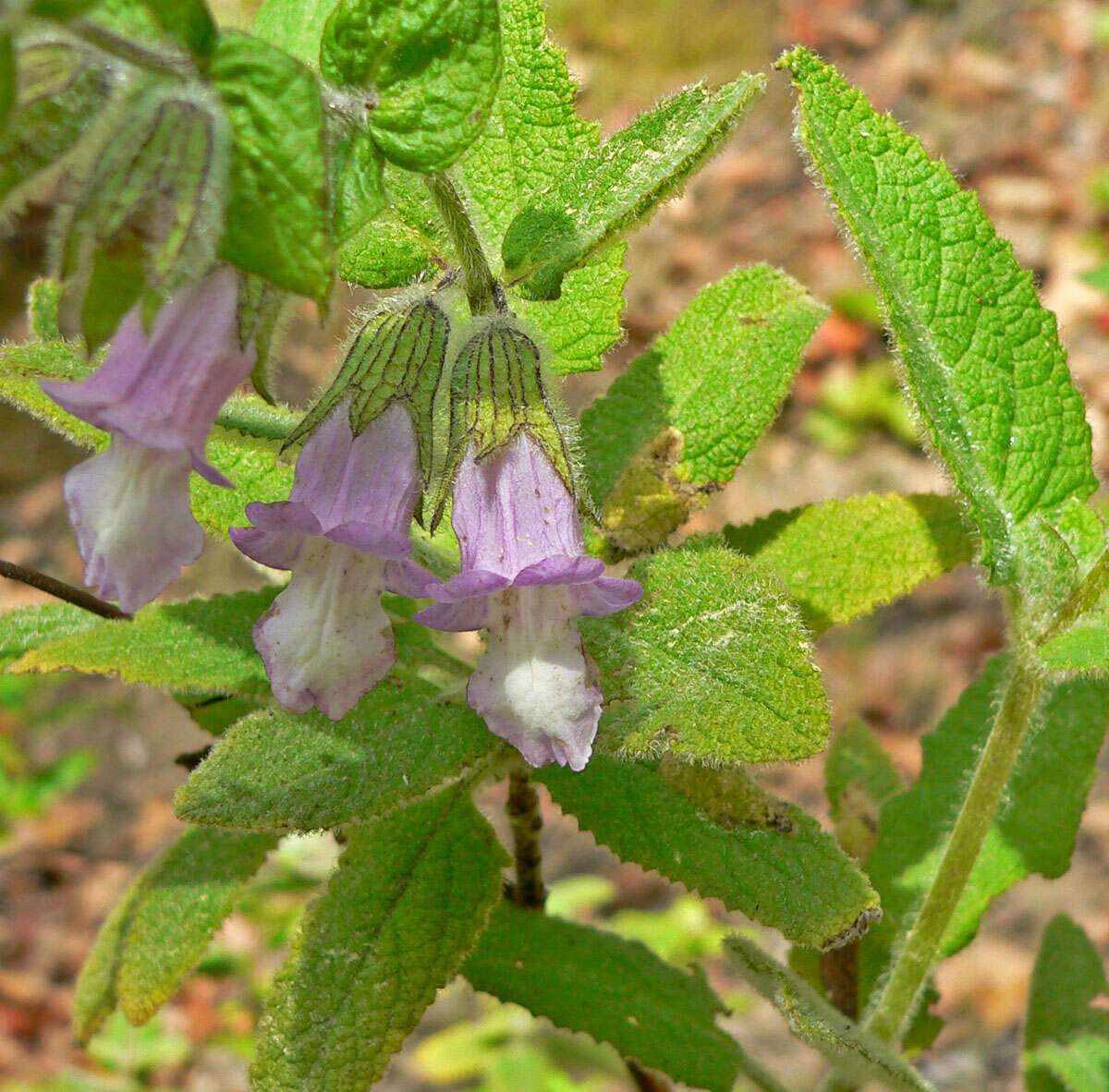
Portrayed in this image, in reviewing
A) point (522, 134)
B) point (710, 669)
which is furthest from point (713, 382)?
point (710, 669)

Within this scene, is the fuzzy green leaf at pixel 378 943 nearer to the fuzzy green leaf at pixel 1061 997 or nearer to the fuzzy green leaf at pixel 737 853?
the fuzzy green leaf at pixel 737 853

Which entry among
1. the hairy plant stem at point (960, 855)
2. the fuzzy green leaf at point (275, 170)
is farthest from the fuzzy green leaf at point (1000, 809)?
the fuzzy green leaf at point (275, 170)

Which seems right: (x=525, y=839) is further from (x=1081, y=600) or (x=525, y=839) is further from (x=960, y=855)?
(x=1081, y=600)

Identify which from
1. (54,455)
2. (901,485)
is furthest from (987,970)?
(54,455)

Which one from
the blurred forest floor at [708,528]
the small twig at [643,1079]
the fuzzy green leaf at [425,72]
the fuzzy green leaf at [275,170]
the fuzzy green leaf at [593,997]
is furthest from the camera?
the blurred forest floor at [708,528]

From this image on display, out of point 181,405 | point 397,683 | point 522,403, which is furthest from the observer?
point 397,683

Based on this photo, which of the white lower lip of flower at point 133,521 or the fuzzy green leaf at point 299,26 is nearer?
the white lower lip of flower at point 133,521

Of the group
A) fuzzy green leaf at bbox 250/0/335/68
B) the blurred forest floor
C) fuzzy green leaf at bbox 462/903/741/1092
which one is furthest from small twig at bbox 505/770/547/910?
the blurred forest floor

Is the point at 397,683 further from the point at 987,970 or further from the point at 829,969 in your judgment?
the point at 987,970
